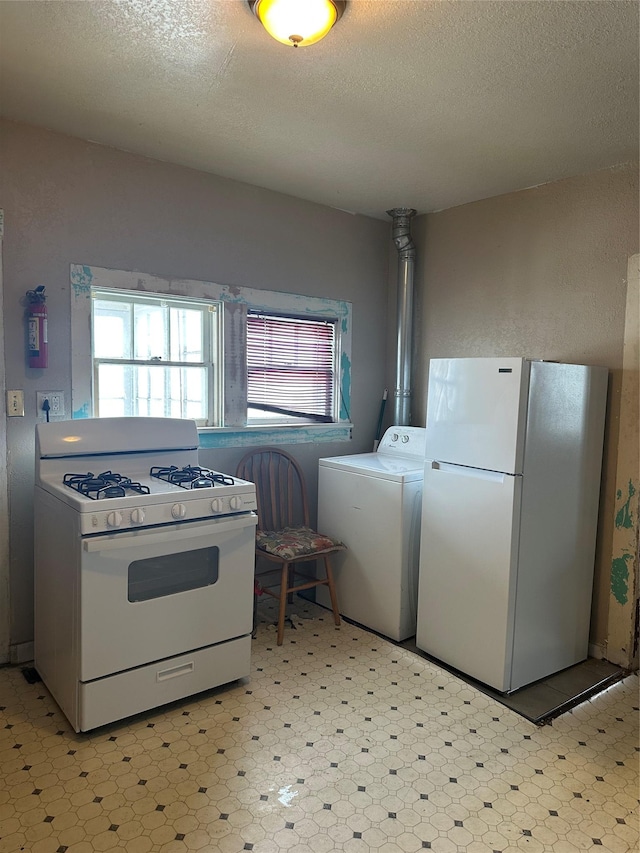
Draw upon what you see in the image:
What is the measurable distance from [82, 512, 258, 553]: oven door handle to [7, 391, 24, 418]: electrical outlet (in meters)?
0.89

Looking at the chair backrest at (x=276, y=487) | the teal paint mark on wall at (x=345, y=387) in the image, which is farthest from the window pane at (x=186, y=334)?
the teal paint mark on wall at (x=345, y=387)

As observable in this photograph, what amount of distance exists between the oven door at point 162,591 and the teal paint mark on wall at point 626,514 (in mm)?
1827

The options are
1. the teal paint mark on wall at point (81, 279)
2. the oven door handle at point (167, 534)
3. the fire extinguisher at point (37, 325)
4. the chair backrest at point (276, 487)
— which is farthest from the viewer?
the chair backrest at point (276, 487)

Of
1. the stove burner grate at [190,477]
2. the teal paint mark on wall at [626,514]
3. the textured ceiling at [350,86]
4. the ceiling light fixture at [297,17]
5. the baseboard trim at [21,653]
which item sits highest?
the textured ceiling at [350,86]

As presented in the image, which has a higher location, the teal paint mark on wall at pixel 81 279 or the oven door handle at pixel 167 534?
the teal paint mark on wall at pixel 81 279

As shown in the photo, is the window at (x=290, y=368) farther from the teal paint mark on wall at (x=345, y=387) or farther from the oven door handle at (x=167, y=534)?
the oven door handle at (x=167, y=534)

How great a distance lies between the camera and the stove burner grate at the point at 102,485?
227 cm

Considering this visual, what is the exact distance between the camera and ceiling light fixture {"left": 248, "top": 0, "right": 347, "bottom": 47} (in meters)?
1.67

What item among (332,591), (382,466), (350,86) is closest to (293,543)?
(332,591)

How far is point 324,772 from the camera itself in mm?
2053

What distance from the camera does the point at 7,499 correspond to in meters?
2.65

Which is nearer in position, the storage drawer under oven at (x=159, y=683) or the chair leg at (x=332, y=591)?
the storage drawer under oven at (x=159, y=683)

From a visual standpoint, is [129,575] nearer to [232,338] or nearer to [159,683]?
[159,683]

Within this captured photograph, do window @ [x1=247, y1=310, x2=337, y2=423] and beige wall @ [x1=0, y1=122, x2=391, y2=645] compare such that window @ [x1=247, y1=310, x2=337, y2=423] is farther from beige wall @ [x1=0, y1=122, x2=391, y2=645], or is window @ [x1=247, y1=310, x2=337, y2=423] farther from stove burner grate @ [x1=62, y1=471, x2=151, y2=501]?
stove burner grate @ [x1=62, y1=471, x2=151, y2=501]
